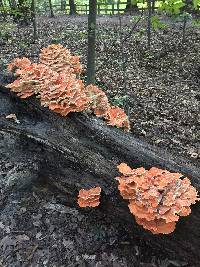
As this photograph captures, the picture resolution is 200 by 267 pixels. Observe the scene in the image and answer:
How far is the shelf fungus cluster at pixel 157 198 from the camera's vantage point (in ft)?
12.2

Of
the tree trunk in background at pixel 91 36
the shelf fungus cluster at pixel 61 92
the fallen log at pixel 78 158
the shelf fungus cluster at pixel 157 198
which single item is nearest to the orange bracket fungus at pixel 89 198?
the fallen log at pixel 78 158

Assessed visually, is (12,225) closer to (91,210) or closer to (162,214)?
(91,210)

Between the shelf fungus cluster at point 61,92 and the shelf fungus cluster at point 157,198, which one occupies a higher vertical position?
the shelf fungus cluster at point 61,92

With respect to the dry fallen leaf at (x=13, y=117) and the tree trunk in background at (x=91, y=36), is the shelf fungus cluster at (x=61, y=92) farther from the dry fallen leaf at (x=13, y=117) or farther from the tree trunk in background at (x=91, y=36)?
the tree trunk in background at (x=91, y=36)

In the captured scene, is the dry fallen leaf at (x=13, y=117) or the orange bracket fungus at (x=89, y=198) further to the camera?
the dry fallen leaf at (x=13, y=117)

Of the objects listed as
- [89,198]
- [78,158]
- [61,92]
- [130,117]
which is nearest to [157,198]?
→ [89,198]

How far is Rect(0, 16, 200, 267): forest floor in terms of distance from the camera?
4.90 meters

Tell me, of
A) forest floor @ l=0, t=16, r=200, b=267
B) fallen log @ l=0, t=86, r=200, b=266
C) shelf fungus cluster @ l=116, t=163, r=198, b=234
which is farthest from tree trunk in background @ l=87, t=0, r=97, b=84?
shelf fungus cluster @ l=116, t=163, r=198, b=234

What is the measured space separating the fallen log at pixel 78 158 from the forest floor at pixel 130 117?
0.29 metres

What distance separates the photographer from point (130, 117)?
9.44 m

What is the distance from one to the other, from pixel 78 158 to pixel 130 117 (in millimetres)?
4557

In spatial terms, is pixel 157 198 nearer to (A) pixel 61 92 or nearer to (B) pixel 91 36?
(A) pixel 61 92

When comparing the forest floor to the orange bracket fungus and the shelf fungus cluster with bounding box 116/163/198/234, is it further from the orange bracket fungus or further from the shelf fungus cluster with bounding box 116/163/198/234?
the shelf fungus cluster with bounding box 116/163/198/234


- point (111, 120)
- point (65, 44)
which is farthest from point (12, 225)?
point (65, 44)
